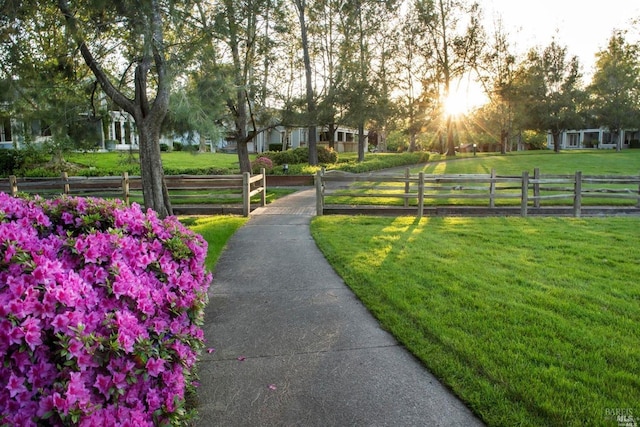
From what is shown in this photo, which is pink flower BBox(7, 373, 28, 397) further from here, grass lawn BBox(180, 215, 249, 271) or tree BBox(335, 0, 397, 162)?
tree BBox(335, 0, 397, 162)

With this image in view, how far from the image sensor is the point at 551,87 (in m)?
46.7

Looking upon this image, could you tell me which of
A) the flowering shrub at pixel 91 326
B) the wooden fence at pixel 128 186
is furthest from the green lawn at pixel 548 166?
the flowering shrub at pixel 91 326

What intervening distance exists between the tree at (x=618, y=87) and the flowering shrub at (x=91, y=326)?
5523 centimetres

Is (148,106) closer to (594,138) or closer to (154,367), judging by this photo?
(154,367)

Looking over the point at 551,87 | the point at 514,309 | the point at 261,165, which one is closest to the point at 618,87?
the point at 551,87

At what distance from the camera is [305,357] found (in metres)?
3.84

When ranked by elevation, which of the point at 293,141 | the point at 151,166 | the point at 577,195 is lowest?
the point at 577,195

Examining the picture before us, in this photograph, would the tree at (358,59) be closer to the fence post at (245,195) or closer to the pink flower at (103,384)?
the fence post at (245,195)

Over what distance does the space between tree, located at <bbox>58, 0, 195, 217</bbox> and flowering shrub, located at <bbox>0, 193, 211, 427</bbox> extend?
541 centimetres

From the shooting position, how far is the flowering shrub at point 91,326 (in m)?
2.03

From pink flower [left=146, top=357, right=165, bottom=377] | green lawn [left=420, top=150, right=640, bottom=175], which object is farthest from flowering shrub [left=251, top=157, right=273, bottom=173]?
pink flower [left=146, top=357, right=165, bottom=377]

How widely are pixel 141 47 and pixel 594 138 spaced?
7742cm

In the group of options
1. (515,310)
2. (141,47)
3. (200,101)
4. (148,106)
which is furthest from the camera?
(148,106)

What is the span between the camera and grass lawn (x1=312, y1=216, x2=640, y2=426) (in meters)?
3.12
